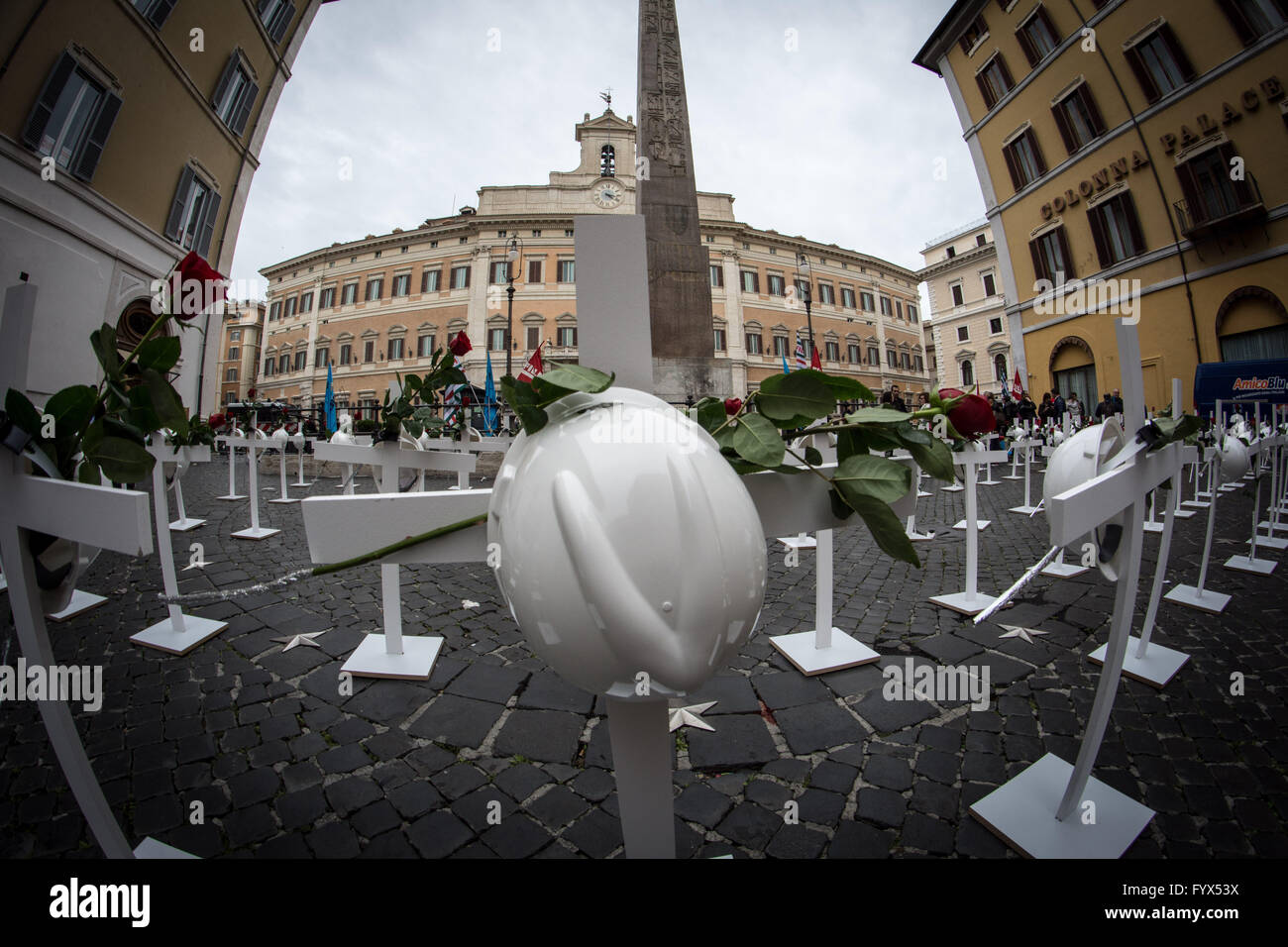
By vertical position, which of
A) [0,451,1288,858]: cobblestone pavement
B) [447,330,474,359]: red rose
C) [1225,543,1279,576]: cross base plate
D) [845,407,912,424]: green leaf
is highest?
[447,330,474,359]: red rose

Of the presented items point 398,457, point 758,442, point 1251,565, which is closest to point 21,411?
point 758,442

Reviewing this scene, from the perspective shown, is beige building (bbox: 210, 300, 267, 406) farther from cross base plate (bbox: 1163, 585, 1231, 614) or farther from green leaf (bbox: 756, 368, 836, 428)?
cross base plate (bbox: 1163, 585, 1231, 614)

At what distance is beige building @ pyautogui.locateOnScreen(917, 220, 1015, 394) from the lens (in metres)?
31.9

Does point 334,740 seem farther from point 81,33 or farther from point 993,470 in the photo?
point 993,470

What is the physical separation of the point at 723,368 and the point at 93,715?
6.71 m

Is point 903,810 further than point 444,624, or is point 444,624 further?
point 444,624

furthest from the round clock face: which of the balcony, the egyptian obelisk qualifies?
the balcony

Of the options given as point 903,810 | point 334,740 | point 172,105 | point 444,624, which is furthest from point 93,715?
point 903,810

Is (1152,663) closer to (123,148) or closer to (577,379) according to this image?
(577,379)

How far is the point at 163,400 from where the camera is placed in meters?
0.91

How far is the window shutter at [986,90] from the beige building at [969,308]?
22939 millimetres

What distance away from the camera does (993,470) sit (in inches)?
470

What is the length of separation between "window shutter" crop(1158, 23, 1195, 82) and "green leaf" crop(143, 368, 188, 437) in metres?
16.3
